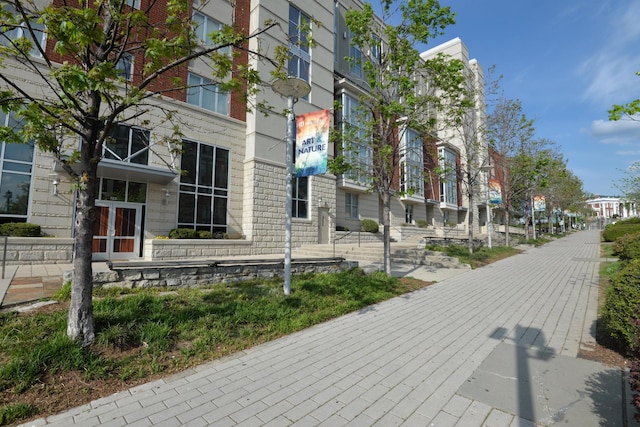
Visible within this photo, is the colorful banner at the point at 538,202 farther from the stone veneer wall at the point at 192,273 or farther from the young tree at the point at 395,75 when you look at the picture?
the stone veneer wall at the point at 192,273

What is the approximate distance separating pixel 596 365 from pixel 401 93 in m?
8.23

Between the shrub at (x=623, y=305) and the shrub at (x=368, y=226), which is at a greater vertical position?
the shrub at (x=368, y=226)

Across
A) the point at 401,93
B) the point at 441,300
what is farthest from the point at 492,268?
the point at 401,93

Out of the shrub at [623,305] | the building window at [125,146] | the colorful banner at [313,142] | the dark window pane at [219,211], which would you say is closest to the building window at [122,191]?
the building window at [125,146]

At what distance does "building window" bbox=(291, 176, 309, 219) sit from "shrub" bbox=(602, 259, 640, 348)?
47.8 ft

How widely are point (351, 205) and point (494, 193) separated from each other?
10.8 meters

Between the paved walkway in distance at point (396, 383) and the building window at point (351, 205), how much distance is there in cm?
1703

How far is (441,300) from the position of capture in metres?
7.56

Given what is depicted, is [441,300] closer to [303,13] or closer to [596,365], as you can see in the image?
[596,365]

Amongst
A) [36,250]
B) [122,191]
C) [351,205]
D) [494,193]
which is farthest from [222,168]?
[494,193]

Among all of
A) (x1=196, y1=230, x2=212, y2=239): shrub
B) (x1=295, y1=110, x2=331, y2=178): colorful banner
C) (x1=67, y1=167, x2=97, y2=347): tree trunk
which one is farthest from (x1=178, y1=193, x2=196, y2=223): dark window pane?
(x1=67, y1=167, x2=97, y2=347): tree trunk

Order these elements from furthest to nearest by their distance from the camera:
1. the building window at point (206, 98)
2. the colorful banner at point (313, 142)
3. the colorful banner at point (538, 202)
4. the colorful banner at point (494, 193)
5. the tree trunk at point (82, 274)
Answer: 1. the colorful banner at point (538, 202)
2. the colorful banner at point (494, 193)
3. the building window at point (206, 98)
4. the colorful banner at point (313, 142)
5. the tree trunk at point (82, 274)

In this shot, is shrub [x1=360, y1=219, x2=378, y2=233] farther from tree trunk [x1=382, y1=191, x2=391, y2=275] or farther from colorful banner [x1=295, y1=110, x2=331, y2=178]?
colorful banner [x1=295, y1=110, x2=331, y2=178]

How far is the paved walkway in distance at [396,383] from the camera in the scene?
2816mm
